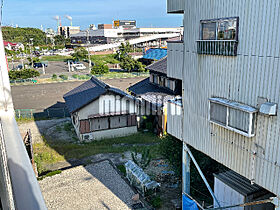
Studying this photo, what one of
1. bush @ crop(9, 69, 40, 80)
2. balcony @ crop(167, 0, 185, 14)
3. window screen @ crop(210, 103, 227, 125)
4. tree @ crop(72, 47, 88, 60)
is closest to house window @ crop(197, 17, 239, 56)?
balcony @ crop(167, 0, 185, 14)

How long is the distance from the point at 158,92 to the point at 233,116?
38.8 feet

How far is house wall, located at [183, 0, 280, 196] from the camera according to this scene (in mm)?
5191

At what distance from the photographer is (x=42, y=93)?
29.5m

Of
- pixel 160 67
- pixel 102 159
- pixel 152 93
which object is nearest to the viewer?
pixel 102 159

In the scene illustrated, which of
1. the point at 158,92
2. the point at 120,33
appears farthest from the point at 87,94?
the point at 120,33

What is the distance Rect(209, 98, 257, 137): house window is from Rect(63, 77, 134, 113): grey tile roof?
10.2m

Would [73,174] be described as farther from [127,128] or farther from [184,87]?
[184,87]

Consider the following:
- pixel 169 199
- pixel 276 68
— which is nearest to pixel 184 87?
pixel 276 68

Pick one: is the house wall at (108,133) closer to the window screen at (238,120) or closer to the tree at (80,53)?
the window screen at (238,120)

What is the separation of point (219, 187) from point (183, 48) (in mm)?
4430

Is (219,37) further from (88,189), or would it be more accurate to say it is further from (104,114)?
(104,114)

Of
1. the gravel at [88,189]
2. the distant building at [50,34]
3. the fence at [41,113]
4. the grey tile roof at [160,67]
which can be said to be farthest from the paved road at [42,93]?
the distant building at [50,34]

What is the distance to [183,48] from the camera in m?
7.79

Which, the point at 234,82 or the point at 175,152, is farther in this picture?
the point at 175,152
